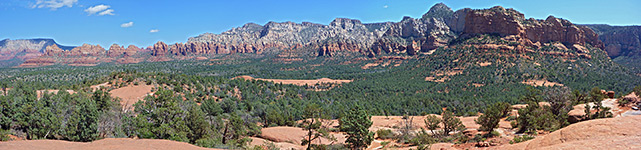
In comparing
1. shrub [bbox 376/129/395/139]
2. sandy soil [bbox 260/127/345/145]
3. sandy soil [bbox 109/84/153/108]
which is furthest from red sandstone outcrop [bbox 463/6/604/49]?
sandy soil [bbox 109/84/153/108]

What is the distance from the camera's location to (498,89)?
70.8 metres

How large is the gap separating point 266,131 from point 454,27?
517 feet

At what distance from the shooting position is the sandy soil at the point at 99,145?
40.4 ft

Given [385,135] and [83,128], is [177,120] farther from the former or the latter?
[385,135]

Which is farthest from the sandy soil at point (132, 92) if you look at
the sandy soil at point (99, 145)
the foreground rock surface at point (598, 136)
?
the foreground rock surface at point (598, 136)

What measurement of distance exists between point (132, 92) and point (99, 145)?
37.6m

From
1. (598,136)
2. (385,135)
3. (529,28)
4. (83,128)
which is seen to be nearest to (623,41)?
(529,28)

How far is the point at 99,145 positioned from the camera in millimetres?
13125

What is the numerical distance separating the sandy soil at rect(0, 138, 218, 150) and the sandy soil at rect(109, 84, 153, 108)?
105 feet

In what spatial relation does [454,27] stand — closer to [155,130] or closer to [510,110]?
[510,110]

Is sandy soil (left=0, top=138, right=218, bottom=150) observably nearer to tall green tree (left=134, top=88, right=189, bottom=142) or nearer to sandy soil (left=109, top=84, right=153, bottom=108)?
tall green tree (left=134, top=88, right=189, bottom=142)

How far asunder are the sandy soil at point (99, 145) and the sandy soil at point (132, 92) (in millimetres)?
31894

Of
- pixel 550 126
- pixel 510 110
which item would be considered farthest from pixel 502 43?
pixel 550 126

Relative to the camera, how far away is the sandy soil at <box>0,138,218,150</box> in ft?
40.4
